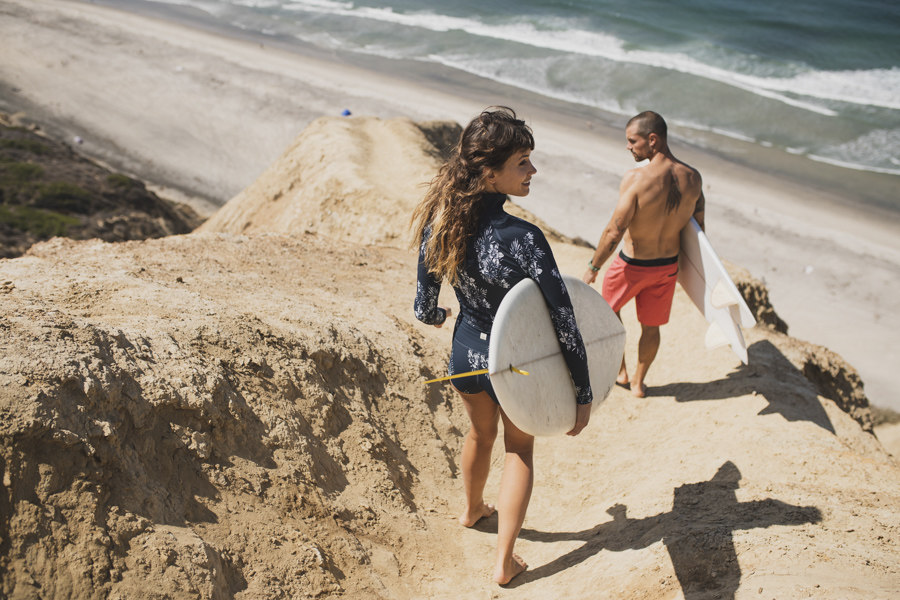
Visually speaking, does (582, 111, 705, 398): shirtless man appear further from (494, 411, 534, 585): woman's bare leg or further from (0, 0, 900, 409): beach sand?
(0, 0, 900, 409): beach sand

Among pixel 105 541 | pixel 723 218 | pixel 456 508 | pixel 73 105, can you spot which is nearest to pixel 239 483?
pixel 105 541

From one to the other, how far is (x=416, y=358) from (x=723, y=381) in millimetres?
2608

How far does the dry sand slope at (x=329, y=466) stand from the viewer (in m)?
2.32

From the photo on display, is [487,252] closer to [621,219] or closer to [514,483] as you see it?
[514,483]

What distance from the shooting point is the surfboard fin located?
4.61 meters

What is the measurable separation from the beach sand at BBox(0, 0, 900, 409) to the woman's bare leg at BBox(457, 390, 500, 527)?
9.06 metres

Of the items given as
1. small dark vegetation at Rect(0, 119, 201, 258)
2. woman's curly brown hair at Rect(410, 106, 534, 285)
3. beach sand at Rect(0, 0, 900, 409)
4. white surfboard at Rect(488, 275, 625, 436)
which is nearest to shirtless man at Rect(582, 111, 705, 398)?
white surfboard at Rect(488, 275, 625, 436)

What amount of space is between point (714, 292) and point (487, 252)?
9.73 feet

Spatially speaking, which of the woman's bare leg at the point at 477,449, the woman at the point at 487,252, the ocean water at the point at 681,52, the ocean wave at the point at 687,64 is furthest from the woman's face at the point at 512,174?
the ocean wave at the point at 687,64

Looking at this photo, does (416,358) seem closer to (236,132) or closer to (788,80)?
(236,132)

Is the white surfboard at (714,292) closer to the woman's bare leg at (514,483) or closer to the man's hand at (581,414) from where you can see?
the man's hand at (581,414)

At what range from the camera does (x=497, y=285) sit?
244cm

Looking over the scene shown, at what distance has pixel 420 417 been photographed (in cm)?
397

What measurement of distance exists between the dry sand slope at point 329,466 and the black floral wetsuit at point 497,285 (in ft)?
3.14
